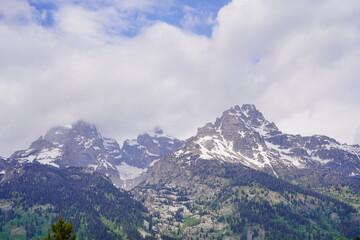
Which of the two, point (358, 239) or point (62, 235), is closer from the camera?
point (62, 235)

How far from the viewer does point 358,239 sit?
83500 mm

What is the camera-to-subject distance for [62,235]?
2667 inches

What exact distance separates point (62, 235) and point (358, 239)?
64319 mm
